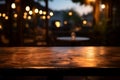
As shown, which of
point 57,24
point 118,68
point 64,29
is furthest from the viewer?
point 64,29

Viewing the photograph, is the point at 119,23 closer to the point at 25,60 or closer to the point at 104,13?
the point at 104,13

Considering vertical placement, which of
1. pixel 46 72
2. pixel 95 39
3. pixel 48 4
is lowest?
pixel 95 39

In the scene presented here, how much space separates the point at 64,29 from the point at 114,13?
11.9 ft

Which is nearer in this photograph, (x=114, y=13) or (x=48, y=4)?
(x=48, y=4)

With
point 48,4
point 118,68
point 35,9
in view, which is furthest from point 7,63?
point 35,9

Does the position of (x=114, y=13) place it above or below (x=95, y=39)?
above

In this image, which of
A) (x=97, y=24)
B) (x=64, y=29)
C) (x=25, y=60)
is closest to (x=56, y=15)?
(x=97, y=24)

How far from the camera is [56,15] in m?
11.5

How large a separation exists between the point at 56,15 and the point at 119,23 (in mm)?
2675

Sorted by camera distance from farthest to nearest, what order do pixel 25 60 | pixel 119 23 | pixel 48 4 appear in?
pixel 119 23
pixel 48 4
pixel 25 60

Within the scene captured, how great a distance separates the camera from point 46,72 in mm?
2039

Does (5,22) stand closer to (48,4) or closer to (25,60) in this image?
(48,4)

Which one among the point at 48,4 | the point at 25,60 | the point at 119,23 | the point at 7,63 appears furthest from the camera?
the point at 119,23

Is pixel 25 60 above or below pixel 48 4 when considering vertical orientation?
below
